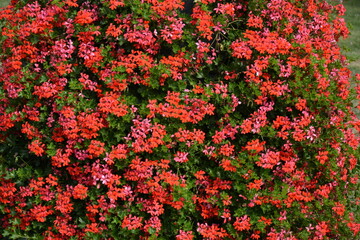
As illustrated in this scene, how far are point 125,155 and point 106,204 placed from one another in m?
0.43

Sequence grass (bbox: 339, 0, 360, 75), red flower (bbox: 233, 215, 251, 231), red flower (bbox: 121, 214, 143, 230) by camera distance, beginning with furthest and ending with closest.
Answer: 1. grass (bbox: 339, 0, 360, 75)
2. red flower (bbox: 233, 215, 251, 231)
3. red flower (bbox: 121, 214, 143, 230)

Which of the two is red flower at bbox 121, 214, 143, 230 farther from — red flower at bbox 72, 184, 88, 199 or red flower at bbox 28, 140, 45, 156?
red flower at bbox 28, 140, 45, 156

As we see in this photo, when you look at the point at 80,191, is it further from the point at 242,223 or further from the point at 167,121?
the point at 242,223

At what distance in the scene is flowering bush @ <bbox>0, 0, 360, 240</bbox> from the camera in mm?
3785

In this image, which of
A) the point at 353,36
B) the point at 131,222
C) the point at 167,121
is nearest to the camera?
the point at 131,222

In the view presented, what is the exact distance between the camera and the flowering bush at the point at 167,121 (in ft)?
12.4

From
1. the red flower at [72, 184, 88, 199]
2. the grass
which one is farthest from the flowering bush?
the grass

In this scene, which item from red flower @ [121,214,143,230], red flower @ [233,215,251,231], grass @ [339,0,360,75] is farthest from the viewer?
grass @ [339,0,360,75]

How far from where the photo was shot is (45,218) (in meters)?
4.01

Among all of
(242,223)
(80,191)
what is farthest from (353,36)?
(80,191)

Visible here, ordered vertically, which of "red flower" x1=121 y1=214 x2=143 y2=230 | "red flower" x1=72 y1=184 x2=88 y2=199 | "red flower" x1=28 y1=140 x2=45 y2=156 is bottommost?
"red flower" x1=121 y1=214 x2=143 y2=230

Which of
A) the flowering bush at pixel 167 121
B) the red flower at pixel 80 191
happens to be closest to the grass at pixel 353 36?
the flowering bush at pixel 167 121

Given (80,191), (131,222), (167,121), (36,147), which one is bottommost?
(131,222)

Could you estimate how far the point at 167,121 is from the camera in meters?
3.85
